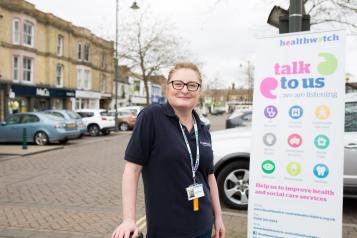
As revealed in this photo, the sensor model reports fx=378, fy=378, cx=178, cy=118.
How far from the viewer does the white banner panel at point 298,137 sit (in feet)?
9.73

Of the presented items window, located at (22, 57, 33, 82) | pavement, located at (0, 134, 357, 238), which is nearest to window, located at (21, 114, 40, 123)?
pavement, located at (0, 134, 357, 238)

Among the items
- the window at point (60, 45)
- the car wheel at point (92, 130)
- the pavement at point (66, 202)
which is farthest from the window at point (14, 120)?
the window at point (60, 45)

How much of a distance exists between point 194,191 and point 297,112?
4.35 feet

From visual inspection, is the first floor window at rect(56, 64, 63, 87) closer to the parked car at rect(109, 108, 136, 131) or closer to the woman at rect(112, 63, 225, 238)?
the parked car at rect(109, 108, 136, 131)

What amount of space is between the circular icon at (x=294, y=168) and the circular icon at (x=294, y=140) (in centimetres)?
15

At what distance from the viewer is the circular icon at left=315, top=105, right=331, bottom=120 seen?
298 cm

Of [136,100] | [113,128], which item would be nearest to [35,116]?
[113,128]

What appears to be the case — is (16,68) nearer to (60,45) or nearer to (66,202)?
(60,45)

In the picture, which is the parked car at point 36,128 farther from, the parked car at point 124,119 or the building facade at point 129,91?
the building facade at point 129,91

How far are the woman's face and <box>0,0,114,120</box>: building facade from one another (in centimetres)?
2378

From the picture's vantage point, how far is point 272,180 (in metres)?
3.22

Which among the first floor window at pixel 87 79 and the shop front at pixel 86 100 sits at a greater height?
the first floor window at pixel 87 79

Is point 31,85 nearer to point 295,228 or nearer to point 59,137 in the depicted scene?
point 59,137

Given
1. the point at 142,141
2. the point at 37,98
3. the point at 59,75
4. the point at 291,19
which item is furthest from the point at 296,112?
the point at 59,75
